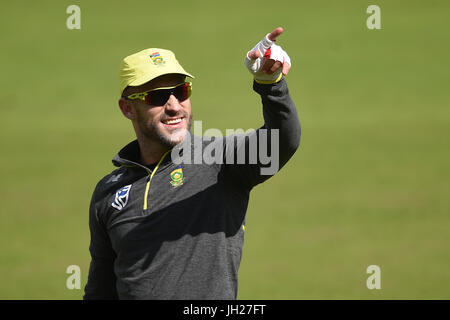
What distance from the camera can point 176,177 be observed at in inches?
173

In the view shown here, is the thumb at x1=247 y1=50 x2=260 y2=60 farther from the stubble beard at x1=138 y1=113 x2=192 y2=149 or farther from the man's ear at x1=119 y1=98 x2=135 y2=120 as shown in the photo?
the man's ear at x1=119 y1=98 x2=135 y2=120

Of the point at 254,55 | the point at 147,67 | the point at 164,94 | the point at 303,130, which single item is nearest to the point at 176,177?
the point at 164,94

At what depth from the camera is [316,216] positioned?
14039mm

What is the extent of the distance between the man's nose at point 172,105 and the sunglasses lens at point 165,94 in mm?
40

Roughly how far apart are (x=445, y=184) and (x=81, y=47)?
13404 mm

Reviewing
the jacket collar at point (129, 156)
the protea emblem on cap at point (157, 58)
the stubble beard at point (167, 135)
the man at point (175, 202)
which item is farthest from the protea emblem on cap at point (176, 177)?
the protea emblem on cap at point (157, 58)

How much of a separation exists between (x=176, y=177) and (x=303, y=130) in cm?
1464

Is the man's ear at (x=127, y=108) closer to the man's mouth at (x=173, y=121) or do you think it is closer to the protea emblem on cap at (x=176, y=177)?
the man's mouth at (x=173, y=121)

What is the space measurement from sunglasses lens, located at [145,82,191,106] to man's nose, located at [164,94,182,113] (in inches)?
1.6

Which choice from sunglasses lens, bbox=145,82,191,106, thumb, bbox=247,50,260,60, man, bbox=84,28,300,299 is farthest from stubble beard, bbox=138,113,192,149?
thumb, bbox=247,50,260,60

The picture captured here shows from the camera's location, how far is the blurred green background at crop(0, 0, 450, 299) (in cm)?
→ 1202

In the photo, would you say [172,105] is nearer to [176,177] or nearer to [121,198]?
[176,177]

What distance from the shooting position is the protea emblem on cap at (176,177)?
4367 mm

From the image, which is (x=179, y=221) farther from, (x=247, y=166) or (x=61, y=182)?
(x=61, y=182)
